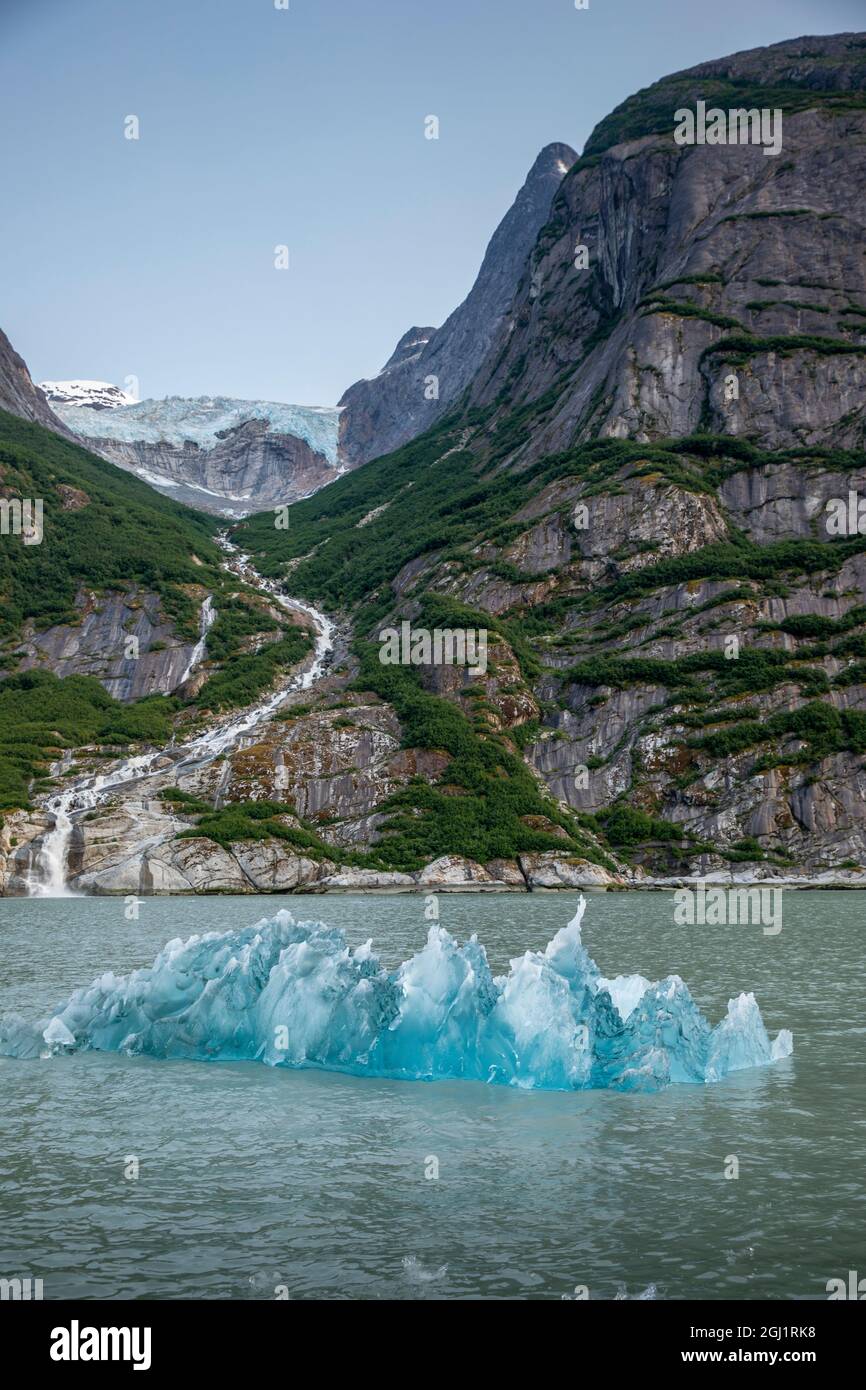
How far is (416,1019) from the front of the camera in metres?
20.4

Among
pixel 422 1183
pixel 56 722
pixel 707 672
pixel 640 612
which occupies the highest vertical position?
pixel 640 612

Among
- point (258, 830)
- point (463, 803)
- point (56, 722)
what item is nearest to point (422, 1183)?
point (258, 830)

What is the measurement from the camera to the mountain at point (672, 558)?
91312 mm

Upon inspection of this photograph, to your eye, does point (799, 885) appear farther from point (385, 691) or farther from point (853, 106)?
point (853, 106)

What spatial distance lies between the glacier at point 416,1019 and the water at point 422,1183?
50cm

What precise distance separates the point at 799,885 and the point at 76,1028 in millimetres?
69306

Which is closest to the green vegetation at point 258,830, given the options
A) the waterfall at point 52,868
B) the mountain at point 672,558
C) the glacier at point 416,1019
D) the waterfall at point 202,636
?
the mountain at point 672,558

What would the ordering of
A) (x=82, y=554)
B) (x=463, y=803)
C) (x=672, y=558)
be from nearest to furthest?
(x=463, y=803), (x=672, y=558), (x=82, y=554)

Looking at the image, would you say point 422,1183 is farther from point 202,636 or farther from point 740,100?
point 740,100

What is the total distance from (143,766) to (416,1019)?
8104 cm

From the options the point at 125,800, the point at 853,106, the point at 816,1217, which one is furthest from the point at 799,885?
the point at 853,106

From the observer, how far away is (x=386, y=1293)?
10570 mm

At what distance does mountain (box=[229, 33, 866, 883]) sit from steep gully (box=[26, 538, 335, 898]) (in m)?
7.89

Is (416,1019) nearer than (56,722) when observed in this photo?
Yes
